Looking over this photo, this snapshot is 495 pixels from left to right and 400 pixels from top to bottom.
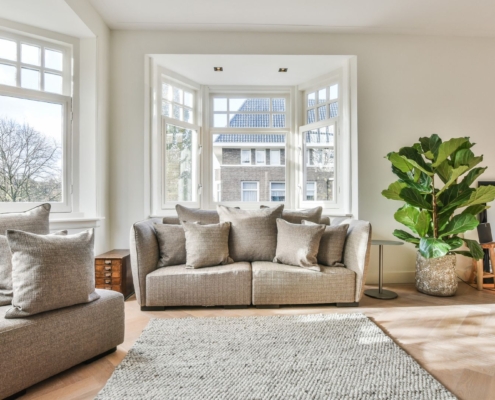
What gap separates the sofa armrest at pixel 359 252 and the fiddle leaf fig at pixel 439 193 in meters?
0.62

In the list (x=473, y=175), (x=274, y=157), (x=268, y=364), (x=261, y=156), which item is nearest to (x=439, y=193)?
(x=473, y=175)

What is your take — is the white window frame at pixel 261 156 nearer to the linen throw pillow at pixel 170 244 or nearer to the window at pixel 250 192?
the window at pixel 250 192

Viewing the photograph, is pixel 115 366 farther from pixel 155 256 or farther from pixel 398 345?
pixel 398 345

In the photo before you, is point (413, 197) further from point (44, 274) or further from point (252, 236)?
point (44, 274)

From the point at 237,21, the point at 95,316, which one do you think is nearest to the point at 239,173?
the point at 237,21

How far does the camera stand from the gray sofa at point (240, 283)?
2.76 m

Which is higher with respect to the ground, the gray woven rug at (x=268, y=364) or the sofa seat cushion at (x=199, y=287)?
the sofa seat cushion at (x=199, y=287)

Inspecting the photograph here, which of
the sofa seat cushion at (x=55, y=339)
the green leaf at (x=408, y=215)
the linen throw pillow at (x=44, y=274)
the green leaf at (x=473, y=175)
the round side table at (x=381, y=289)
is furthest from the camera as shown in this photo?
the green leaf at (x=408, y=215)

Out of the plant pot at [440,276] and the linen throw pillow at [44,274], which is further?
the plant pot at [440,276]

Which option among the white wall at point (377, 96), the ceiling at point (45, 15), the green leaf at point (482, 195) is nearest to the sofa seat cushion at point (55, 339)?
the white wall at point (377, 96)

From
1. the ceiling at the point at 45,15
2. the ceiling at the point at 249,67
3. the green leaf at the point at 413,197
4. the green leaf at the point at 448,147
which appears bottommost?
the green leaf at the point at 413,197

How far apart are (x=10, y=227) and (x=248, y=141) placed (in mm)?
2941

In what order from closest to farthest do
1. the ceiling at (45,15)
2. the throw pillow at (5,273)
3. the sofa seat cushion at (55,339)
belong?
the sofa seat cushion at (55,339)
the throw pillow at (5,273)
the ceiling at (45,15)

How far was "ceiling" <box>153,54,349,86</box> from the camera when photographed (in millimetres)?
3652
